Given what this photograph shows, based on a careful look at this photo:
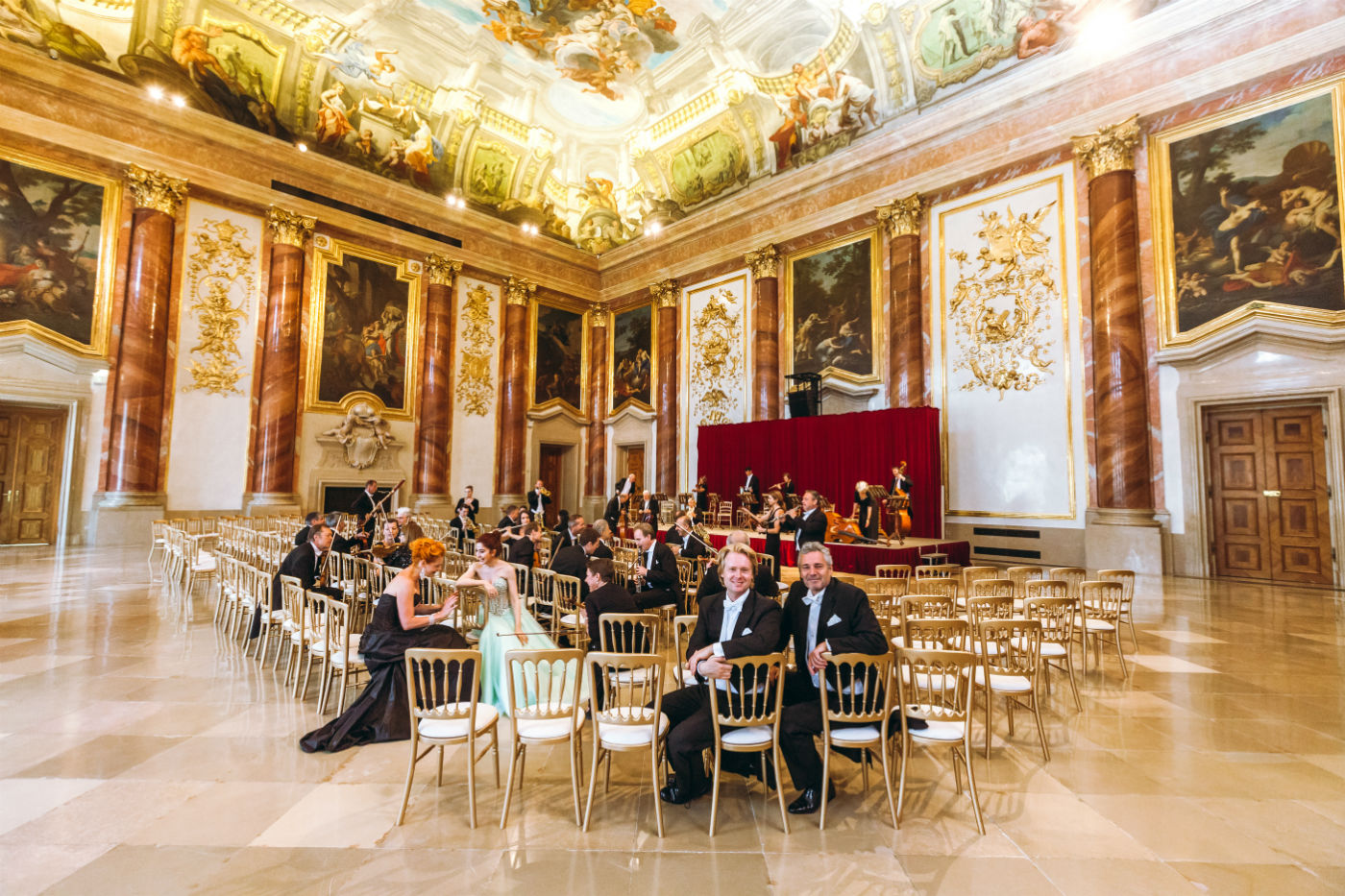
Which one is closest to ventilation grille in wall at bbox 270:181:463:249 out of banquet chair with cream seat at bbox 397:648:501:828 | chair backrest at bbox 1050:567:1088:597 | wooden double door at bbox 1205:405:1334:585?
banquet chair with cream seat at bbox 397:648:501:828

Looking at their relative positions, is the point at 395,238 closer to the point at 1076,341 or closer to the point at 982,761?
the point at 1076,341

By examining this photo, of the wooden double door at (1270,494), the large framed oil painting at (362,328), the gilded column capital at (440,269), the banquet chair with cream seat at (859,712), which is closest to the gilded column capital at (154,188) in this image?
the large framed oil painting at (362,328)

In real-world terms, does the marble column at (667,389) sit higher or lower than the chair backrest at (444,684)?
higher

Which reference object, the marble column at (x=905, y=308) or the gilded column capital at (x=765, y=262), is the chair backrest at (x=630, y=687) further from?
the gilded column capital at (x=765, y=262)

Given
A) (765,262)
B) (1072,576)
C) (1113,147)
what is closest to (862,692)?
(1072,576)

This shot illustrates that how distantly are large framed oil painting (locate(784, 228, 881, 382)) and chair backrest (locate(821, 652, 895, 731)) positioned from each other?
11.2 meters

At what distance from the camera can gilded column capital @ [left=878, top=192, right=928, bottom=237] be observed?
12961mm

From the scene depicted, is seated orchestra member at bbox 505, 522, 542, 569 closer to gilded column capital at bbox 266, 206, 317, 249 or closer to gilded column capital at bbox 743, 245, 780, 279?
gilded column capital at bbox 743, 245, 780, 279

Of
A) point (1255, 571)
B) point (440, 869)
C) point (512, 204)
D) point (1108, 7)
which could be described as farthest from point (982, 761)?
point (512, 204)

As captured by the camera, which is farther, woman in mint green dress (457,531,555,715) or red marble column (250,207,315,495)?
red marble column (250,207,315,495)

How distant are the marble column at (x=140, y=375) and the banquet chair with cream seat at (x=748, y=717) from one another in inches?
534

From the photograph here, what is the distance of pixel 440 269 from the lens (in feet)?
54.7

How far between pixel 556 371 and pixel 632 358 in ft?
7.86

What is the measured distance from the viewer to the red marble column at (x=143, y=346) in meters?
11.9
